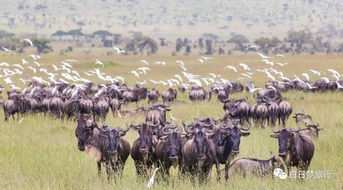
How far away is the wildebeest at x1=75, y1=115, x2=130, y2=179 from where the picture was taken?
12750 mm

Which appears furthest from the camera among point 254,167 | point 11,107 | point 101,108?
point 11,107

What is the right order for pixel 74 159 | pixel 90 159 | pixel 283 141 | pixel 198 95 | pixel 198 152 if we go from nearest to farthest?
pixel 198 152
pixel 283 141
pixel 90 159
pixel 74 159
pixel 198 95

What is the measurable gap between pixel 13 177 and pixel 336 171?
23.3ft

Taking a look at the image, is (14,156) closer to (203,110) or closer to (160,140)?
(160,140)

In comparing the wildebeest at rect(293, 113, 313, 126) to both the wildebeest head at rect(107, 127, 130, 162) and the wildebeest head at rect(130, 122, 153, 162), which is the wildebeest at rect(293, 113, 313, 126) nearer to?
the wildebeest head at rect(130, 122, 153, 162)

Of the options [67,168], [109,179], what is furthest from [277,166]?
[67,168]

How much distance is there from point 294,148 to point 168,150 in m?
2.63

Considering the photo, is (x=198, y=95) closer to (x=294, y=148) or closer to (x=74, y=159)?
(x=74, y=159)

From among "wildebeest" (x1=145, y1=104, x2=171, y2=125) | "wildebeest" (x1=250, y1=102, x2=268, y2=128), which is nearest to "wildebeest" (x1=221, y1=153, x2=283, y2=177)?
"wildebeest" (x1=145, y1=104, x2=171, y2=125)

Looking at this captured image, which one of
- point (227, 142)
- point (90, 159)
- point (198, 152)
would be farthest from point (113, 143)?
point (90, 159)

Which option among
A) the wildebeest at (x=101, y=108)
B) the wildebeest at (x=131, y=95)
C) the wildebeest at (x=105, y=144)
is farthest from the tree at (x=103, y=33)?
the wildebeest at (x=105, y=144)

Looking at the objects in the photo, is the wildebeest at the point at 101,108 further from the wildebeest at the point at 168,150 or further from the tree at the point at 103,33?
the tree at the point at 103,33

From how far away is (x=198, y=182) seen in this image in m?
12.5

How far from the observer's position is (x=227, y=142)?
13203 mm
